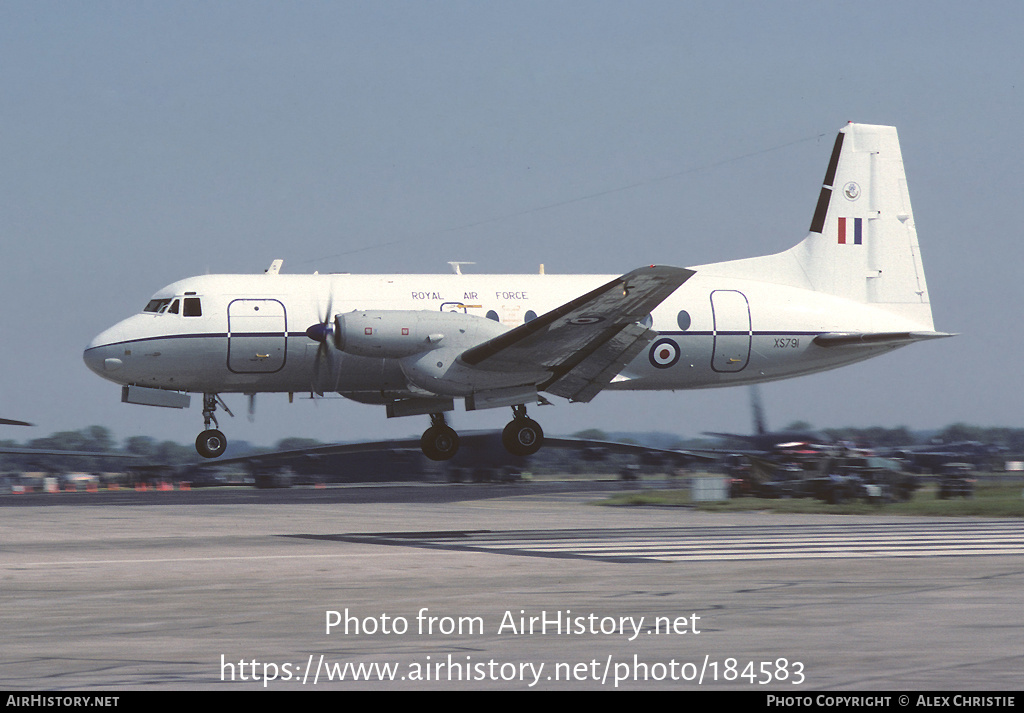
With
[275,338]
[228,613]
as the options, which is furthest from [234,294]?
[228,613]

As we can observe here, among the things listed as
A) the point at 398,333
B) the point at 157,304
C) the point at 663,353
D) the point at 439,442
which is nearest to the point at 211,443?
Result: the point at 157,304

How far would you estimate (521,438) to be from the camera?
99.2 feet

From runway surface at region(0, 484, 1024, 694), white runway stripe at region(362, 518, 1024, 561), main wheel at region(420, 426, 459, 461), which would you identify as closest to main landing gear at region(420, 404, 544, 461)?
main wheel at region(420, 426, 459, 461)

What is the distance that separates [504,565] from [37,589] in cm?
597

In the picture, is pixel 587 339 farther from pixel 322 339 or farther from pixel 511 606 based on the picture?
pixel 511 606

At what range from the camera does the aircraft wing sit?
25.4 meters

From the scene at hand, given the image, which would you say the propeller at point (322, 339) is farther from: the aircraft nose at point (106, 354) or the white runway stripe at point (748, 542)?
the white runway stripe at point (748, 542)

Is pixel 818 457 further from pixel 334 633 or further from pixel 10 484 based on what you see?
pixel 10 484

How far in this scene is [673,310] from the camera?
3039 centimetres

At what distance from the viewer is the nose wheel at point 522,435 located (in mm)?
30156

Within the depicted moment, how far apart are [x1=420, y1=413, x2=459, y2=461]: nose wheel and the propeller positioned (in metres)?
3.33

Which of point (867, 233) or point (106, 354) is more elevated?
point (867, 233)

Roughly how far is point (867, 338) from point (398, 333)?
1365cm

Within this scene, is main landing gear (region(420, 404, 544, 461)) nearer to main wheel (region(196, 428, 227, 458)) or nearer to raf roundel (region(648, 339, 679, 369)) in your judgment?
raf roundel (region(648, 339, 679, 369))
